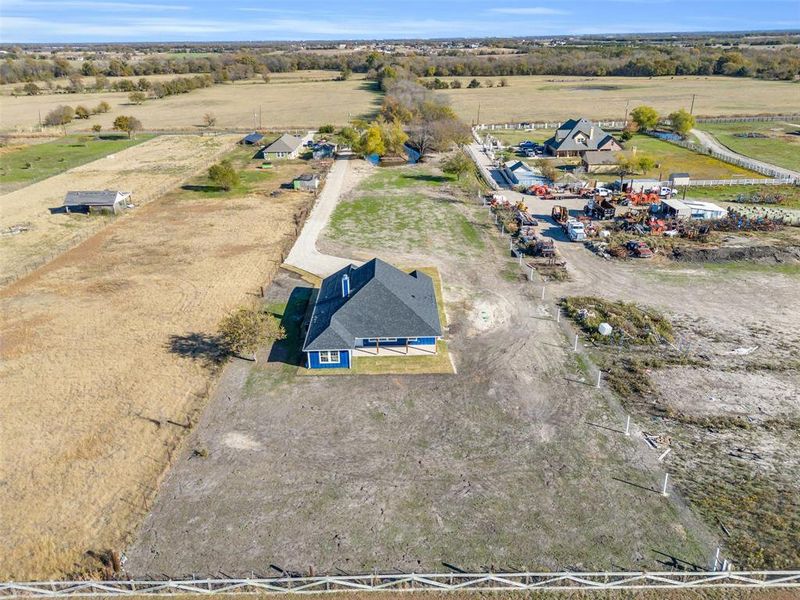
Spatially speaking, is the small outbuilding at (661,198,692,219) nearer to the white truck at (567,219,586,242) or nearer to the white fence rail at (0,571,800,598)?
the white truck at (567,219,586,242)

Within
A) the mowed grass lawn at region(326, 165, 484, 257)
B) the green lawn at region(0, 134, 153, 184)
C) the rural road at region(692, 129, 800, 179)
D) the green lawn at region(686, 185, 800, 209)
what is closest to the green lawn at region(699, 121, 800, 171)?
the rural road at region(692, 129, 800, 179)

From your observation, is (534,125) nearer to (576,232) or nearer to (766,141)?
(766,141)

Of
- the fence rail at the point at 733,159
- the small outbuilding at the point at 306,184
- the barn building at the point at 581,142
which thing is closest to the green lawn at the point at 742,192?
the fence rail at the point at 733,159

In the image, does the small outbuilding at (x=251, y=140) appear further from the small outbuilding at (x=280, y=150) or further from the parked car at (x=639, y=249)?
the parked car at (x=639, y=249)

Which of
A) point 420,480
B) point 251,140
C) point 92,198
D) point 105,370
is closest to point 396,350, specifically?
point 420,480

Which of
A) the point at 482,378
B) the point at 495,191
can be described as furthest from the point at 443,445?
the point at 495,191

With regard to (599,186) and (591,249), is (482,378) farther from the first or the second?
(599,186)
